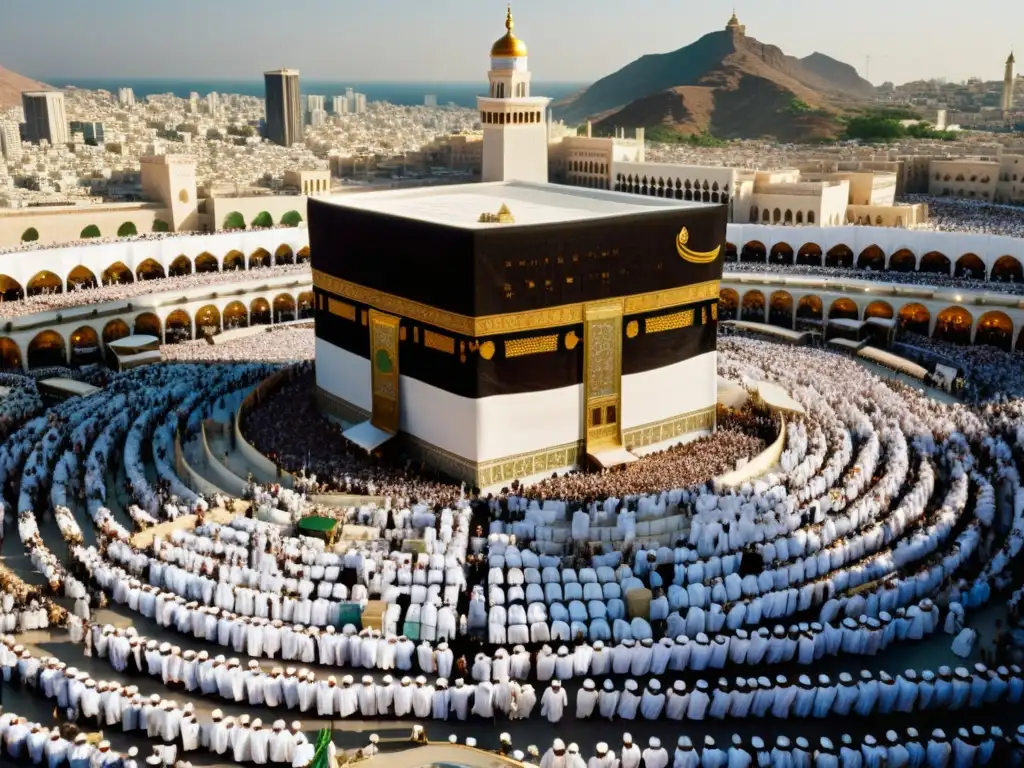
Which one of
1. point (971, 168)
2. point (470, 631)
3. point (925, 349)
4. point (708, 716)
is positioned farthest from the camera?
point (971, 168)

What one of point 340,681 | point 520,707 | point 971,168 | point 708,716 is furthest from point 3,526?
point 971,168

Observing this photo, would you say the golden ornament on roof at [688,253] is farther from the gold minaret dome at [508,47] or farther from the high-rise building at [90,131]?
the high-rise building at [90,131]

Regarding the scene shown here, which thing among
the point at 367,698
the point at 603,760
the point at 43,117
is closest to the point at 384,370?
the point at 367,698

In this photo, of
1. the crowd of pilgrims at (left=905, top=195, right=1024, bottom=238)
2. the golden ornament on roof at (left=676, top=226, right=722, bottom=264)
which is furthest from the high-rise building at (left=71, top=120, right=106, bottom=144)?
the golden ornament on roof at (left=676, top=226, right=722, bottom=264)

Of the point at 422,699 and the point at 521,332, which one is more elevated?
the point at 521,332

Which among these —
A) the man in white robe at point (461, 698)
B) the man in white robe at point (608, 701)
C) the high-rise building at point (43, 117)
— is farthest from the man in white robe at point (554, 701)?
the high-rise building at point (43, 117)

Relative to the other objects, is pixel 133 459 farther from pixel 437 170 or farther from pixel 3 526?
pixel 437 170

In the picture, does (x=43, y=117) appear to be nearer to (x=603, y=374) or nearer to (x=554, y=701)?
(x=603, y=374)
